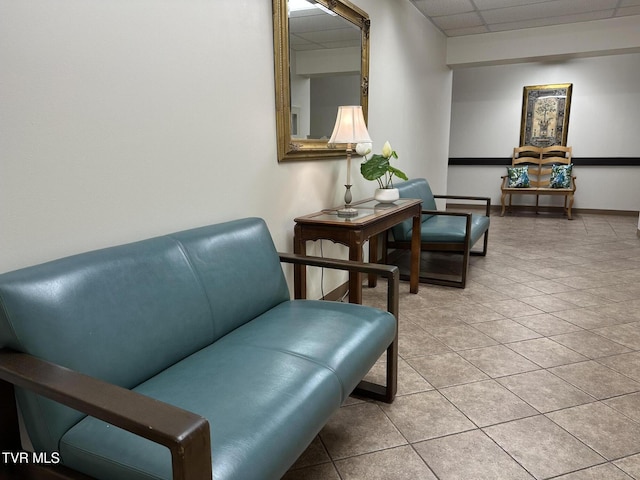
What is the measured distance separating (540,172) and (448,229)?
150 inches

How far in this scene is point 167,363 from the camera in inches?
47.0

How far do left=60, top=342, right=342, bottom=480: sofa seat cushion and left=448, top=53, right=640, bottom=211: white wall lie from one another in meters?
6.03

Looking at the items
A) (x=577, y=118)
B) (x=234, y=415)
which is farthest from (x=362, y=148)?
(x=577, y=118)

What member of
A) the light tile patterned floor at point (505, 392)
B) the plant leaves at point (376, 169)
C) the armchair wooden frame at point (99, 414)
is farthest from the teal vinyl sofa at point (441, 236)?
the armchair wooden frame at point (99, 414)

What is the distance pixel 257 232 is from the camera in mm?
1636

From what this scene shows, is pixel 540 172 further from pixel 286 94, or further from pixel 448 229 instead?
pixel 286 94

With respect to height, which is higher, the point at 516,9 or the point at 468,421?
the point at 516,9

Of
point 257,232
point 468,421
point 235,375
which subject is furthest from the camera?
point 257,232

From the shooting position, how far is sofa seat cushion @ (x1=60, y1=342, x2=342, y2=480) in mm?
814

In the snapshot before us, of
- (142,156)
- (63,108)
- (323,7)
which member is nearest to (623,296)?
(323,7)

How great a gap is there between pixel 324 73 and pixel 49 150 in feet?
5.42

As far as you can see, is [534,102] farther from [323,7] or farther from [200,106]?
[200,106]

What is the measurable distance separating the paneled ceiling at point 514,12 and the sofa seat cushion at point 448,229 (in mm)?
1735

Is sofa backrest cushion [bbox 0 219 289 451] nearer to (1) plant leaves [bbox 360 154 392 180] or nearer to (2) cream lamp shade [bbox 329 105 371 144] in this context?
(2) cream lamp shade [bbox 329 105 371 144]
